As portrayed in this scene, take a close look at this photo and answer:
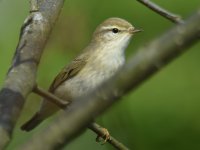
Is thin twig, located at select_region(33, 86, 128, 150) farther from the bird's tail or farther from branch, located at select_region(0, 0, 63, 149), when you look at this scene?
the bird's tail

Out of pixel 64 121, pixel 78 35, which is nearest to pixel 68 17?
pixel 78 35

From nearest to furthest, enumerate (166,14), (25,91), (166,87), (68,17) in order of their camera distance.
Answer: (25,91)
(166,14)
(166,87)
(68,17)

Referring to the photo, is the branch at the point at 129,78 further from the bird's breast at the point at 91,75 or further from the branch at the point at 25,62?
the bird's breast at the point at 91,75

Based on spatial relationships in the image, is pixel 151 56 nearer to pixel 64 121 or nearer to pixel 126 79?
pixel 126 79

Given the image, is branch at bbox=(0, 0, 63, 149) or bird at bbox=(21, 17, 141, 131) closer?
branch at bbox=(0, 0, 63, 149)

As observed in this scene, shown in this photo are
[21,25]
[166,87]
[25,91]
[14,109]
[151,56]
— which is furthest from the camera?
[21,25]

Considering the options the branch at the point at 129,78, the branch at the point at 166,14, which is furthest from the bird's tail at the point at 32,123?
the branch at the point at 129,78

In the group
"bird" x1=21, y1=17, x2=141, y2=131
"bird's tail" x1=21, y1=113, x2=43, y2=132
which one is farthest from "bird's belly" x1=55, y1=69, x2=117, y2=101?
"bird's tail" x1=21, y1=113, x2=43, y2=132
